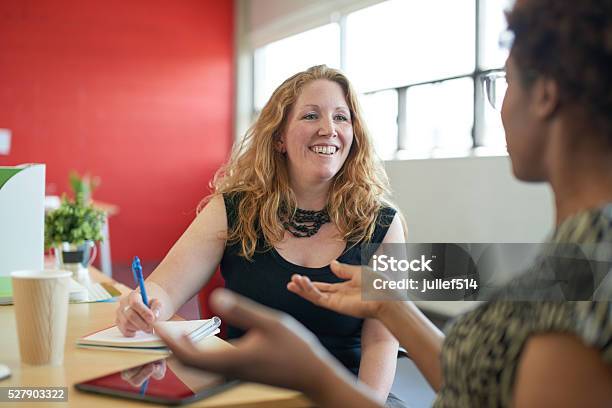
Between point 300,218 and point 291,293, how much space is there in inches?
9.8

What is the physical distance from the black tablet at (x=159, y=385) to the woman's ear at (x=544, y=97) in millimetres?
577

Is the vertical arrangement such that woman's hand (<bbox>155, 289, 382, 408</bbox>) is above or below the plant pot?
above

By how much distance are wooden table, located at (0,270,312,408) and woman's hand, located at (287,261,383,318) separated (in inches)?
6.4

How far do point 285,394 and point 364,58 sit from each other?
5.00m

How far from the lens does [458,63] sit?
4.70m

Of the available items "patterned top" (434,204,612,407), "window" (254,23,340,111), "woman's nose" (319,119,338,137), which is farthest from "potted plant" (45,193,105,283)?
"window" (254,23,340,111)

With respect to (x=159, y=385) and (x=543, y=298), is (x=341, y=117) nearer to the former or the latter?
(x=159, y=385)

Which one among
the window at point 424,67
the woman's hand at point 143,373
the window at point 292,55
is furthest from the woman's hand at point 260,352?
the window at point 292,55

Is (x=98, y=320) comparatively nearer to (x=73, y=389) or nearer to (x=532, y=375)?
(x=73, y=389)

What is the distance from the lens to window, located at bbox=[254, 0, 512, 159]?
4477 mm

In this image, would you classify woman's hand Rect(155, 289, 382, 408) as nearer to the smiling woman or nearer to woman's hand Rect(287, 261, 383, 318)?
woman's hand Rect(287, 261, 383, 318)

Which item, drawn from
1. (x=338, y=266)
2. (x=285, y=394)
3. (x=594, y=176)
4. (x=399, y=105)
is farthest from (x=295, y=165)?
(x=399, y=105)

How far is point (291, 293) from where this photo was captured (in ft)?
5.87

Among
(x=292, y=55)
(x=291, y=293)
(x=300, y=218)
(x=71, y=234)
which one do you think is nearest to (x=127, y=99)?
(x=292, y=55)
